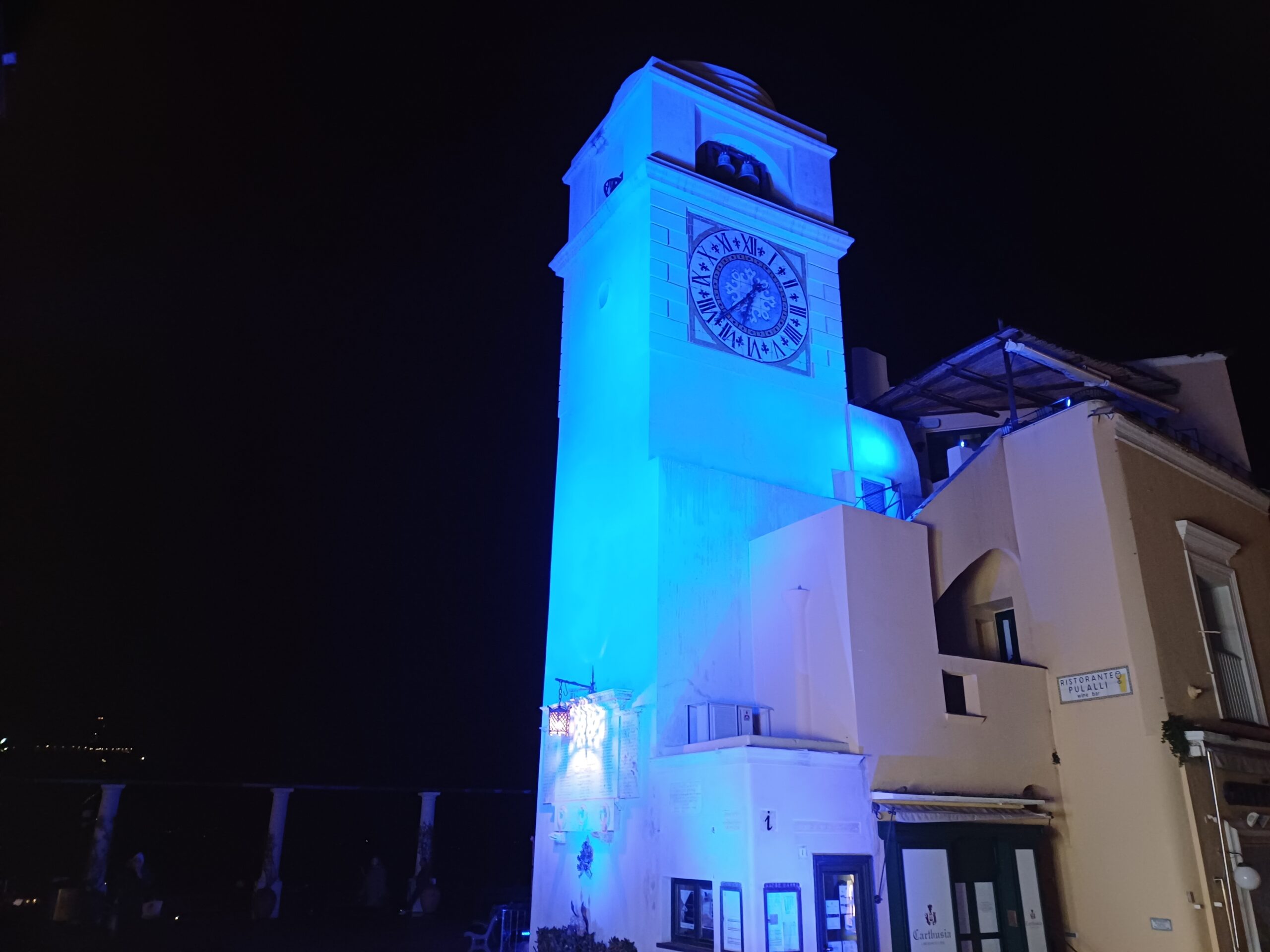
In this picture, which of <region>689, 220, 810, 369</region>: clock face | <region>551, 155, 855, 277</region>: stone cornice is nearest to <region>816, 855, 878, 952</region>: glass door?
<region>689, 220, 810, 369</region>: clock face

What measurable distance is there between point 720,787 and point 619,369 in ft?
29.2

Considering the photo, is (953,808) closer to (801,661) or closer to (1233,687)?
(801,661)

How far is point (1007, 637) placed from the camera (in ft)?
56.1

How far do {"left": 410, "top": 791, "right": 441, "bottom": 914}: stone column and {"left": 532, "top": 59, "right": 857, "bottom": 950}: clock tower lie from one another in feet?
27.0

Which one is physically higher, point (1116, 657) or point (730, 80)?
point (730, 80)

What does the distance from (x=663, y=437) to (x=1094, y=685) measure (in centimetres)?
868

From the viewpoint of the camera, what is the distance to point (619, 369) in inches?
723

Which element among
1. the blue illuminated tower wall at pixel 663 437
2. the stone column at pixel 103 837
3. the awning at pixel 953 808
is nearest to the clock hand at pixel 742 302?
the blue illuminated tower wall at pixel 663 437

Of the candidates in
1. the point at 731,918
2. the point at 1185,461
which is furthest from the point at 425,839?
the point at 1185,461

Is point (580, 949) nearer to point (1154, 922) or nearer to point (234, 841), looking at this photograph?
point (1154, 922)

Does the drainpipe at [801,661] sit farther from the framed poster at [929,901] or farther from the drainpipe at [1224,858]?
the drainpipe at [1224,858]

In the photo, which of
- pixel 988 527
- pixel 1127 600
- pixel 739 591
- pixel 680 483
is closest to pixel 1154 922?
pixel 1127 600

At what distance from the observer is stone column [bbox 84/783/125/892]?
20.4 meters

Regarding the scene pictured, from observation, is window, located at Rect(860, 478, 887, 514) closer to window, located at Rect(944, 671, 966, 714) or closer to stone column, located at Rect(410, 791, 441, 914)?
window, located at Rect(944, 671, 966, 714)
